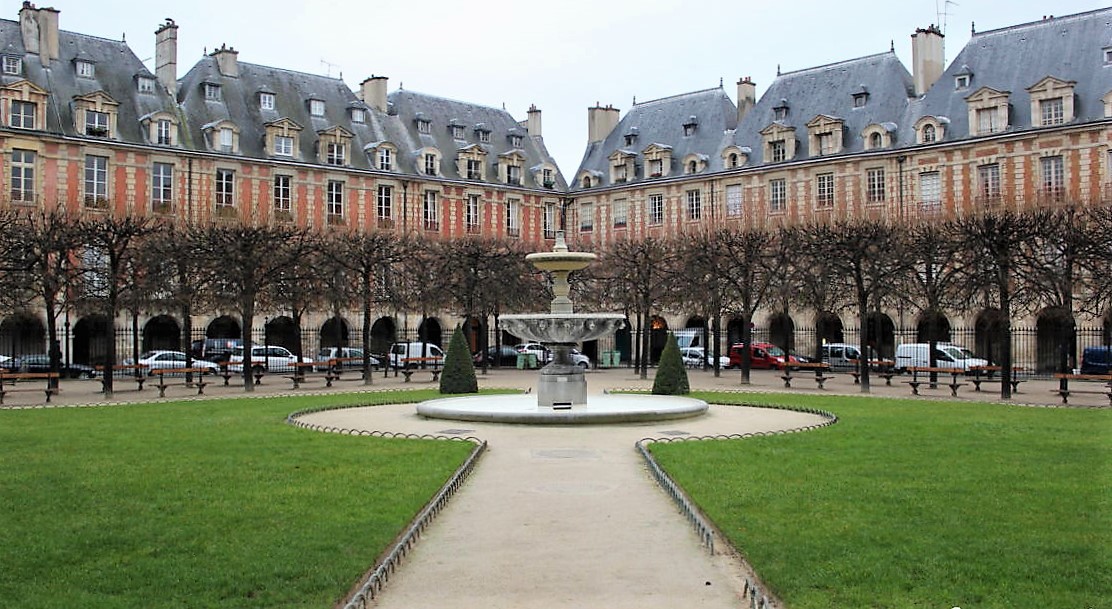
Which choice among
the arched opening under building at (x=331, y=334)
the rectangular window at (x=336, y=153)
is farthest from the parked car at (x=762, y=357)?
the rectangular window at (x=336, y=153)

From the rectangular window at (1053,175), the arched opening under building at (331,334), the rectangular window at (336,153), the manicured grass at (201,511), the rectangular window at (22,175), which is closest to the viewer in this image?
the manicured grass at (201,511)

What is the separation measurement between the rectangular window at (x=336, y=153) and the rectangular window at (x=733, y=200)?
16240mm

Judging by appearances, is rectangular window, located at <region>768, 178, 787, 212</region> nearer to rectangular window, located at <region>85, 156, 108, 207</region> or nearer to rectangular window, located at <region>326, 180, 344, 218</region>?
rectangular window, located at <region>326, 180, 344, 218</region>

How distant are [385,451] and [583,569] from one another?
221 inches

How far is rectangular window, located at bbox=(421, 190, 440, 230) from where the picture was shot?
4691cm

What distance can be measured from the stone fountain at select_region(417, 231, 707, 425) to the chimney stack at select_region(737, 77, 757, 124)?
30.4m

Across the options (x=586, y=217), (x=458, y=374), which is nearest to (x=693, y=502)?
(x=458, y=374)

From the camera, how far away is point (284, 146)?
43531 mm

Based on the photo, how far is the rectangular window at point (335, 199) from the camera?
44312 mm

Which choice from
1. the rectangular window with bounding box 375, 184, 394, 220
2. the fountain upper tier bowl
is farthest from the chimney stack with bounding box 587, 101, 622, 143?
the fountain upper tier bowl

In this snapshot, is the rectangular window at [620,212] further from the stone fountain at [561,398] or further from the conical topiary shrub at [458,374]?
the stone fountain at [561,398]

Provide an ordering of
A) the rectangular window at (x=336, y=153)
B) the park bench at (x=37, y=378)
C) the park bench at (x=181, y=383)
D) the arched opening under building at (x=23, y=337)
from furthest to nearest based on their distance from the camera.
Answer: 1. the rectangular window at (x=336, y=153)
2. the arched opening under building at (x=23, y=337)
3. the park bench at (x=181, y=383)
4. the park bench at (x=37, y=378)

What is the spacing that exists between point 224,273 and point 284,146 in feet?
58.3

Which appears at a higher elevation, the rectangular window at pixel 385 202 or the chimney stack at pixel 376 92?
the chimney stack at pixel 376 92
